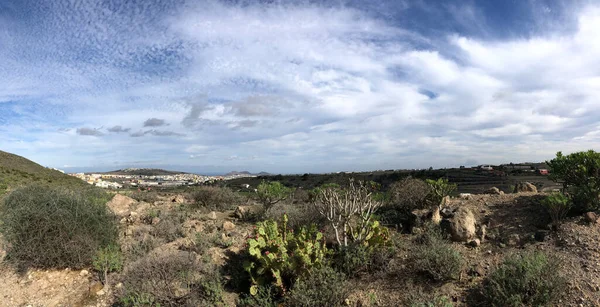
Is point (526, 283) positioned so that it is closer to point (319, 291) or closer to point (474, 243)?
point (474, 243)

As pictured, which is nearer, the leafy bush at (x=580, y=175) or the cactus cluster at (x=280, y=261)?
the cactus cluster at (x=280, y=261)

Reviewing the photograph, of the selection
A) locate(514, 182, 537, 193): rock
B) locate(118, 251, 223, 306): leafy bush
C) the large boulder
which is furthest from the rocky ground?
locate(514, 182, 537, 193): rock

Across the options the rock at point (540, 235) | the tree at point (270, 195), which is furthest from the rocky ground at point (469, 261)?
the tree at point (270, 195)

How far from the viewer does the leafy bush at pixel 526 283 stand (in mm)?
5469

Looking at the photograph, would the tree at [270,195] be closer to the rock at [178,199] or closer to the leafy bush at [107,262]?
the rock at [178,199]

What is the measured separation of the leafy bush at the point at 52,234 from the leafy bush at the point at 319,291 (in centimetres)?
561

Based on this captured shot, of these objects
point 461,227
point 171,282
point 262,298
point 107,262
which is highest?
point 461,227

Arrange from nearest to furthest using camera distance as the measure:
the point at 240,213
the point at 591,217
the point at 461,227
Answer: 1. the point at 591,217
2. the point at 461,227
3. the point at 240,213

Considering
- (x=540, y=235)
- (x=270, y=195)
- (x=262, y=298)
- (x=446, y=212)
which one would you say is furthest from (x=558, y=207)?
(x=270, y=195)

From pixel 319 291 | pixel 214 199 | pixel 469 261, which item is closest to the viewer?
pixel 319 291

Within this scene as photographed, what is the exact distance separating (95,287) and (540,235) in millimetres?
10261

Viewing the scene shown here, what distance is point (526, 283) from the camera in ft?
18.3

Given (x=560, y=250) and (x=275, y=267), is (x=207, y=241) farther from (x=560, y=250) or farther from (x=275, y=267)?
(x=560, y=250)

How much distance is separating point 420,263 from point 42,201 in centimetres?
982
